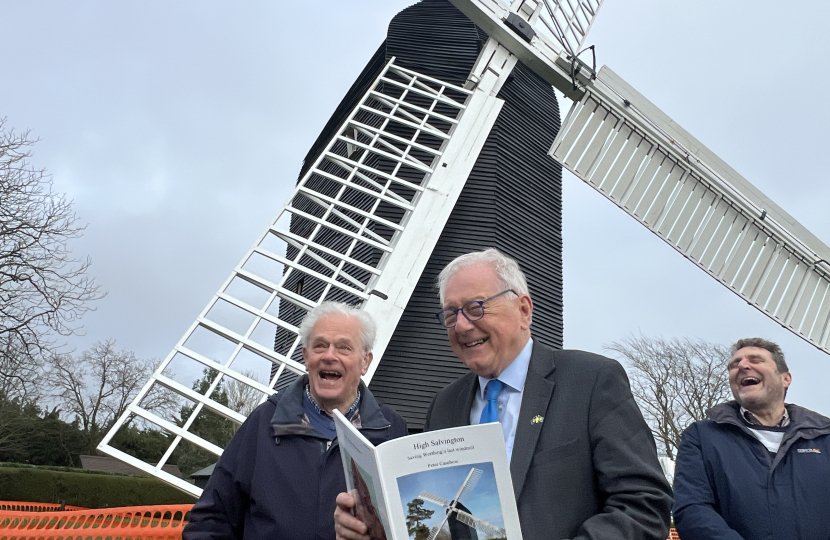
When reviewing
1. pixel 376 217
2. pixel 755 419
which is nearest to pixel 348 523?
pixel 755 419

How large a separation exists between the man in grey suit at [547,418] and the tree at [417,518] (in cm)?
38

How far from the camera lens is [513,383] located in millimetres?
2102

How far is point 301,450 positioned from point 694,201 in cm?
790

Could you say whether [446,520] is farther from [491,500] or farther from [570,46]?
[570,46]

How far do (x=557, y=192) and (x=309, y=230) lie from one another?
3764 mm

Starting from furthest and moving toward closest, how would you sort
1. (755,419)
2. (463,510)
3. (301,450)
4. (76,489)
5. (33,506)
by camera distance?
(76,489) < (33,506) < (755,419) < (301,450) < (463,510)

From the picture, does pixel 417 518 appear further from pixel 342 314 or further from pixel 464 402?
pixel 342 314

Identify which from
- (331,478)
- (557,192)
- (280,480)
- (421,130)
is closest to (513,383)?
(331,478)

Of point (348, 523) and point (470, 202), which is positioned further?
point (470, 202)

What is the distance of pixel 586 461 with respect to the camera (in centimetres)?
189

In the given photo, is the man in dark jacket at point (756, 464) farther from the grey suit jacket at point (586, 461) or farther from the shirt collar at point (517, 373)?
the shirt collar at point (517, 373)

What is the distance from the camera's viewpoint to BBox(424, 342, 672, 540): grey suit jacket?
1789 millimetres

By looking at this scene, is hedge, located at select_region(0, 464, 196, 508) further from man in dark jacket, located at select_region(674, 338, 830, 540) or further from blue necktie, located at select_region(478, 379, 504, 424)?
blue necktie, located at select_region(478, 379, 504, 424)

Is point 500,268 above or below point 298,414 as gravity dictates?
above
